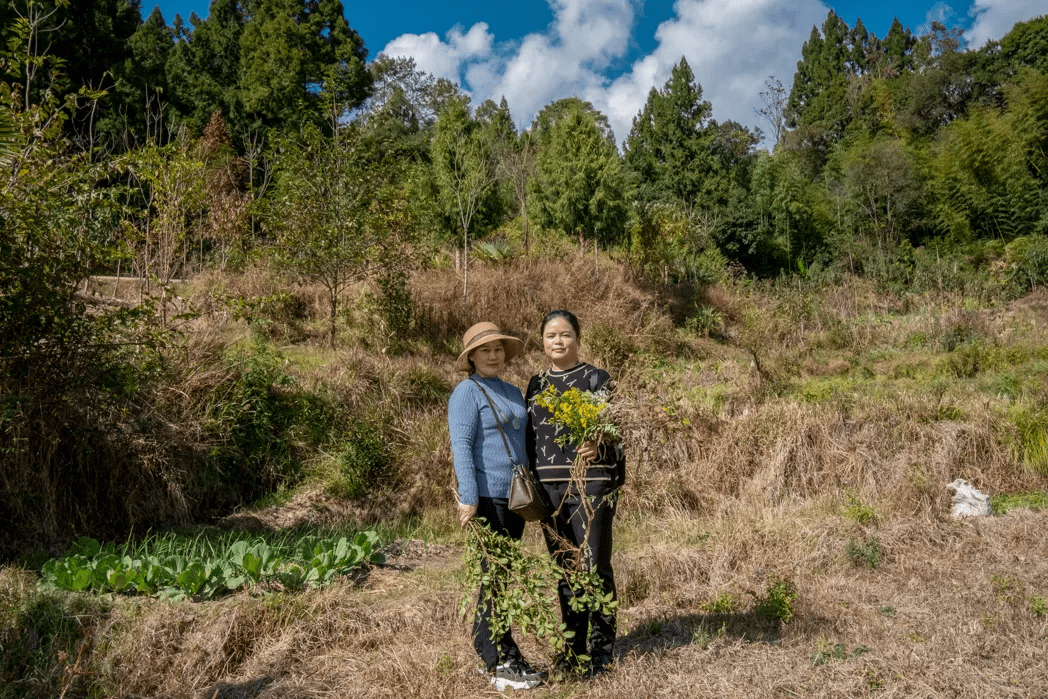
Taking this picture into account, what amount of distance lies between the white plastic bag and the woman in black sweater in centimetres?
379

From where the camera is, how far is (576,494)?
9.71 feet

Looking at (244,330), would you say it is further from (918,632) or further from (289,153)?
(918,632)

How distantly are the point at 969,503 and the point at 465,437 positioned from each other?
453 cm

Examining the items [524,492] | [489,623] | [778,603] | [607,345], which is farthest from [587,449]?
[607,345]

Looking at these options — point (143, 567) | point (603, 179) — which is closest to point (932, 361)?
point (603, 179)

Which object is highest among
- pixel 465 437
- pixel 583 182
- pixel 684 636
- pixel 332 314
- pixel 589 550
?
pixel 583 182

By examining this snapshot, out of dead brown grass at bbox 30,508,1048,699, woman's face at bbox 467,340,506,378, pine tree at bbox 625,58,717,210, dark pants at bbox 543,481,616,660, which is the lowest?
dead brown grass at bbox 30,508,1048,699

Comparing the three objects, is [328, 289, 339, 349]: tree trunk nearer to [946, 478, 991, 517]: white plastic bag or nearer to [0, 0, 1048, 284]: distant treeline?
[0, 0, 1048, 284]: distant treeline

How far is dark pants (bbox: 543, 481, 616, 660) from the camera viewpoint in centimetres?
291

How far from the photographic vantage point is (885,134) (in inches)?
1206

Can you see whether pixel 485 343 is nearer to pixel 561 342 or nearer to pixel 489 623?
pixel 561 342

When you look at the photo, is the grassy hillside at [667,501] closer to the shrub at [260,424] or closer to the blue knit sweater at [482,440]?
the shrub at [260,424]

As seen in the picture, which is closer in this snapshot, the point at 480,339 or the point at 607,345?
the point at 480,339

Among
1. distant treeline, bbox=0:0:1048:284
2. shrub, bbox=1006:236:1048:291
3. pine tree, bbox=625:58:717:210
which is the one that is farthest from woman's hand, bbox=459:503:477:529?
pine tree, bbox=625:58:717:210
